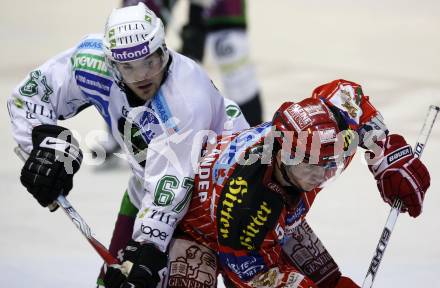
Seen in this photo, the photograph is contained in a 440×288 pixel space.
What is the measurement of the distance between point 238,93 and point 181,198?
4.16 meters

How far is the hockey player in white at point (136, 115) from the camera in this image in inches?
173

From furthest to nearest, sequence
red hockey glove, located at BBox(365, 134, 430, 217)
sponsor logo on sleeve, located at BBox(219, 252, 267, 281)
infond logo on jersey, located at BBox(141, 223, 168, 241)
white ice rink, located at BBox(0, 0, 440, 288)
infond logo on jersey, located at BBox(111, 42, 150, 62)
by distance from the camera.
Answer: white ice rink, located at BBox(0, 0, 440, 288) → infond logo on jersey, located at BBox(111, 42, 150, 62) → red hockey glove, located at BBox(365, 134, 430, 217) → infond logo on jersey, located at BBox(141, 223, 168, 241) → sponsor logo on sleeve, located at BBox(219, 252, 267, 281)

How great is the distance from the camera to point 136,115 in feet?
15.4

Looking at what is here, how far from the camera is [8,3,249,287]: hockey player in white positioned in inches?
173

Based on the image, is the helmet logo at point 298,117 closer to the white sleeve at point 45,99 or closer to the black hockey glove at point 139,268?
the black hockey glove at point 139,268

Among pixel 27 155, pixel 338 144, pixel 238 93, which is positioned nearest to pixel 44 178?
pixel 27 155

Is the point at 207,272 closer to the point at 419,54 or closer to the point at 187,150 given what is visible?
the point at 187,150

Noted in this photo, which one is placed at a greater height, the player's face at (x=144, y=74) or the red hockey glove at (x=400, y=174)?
the player's face at (x=144, y=74)

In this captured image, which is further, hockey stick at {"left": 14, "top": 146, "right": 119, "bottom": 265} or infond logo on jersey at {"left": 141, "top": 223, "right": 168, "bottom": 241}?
hockey stick at {"left": 14, "top": 146, "right": 119, "bottom": 265}

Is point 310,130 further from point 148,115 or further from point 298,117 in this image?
point 148,115

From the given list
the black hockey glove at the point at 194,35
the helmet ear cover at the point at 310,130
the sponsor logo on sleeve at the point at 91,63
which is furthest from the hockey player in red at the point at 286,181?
the black hockey glove at the point at 194,35

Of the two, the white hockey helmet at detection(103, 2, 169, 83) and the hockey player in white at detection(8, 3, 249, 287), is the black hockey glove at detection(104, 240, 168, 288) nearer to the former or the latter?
the hockey player in white at detection(8, 3, 249, 287)

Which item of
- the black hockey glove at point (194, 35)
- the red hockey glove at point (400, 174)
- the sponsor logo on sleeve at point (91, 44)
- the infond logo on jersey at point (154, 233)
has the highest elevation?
the sponsor logo on sleeve at point (91, 44)

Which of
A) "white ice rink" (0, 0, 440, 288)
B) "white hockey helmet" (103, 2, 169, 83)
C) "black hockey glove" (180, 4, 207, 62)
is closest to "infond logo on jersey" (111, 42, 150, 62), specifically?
"white hockey helmet" (103, 2, 169, 83)
